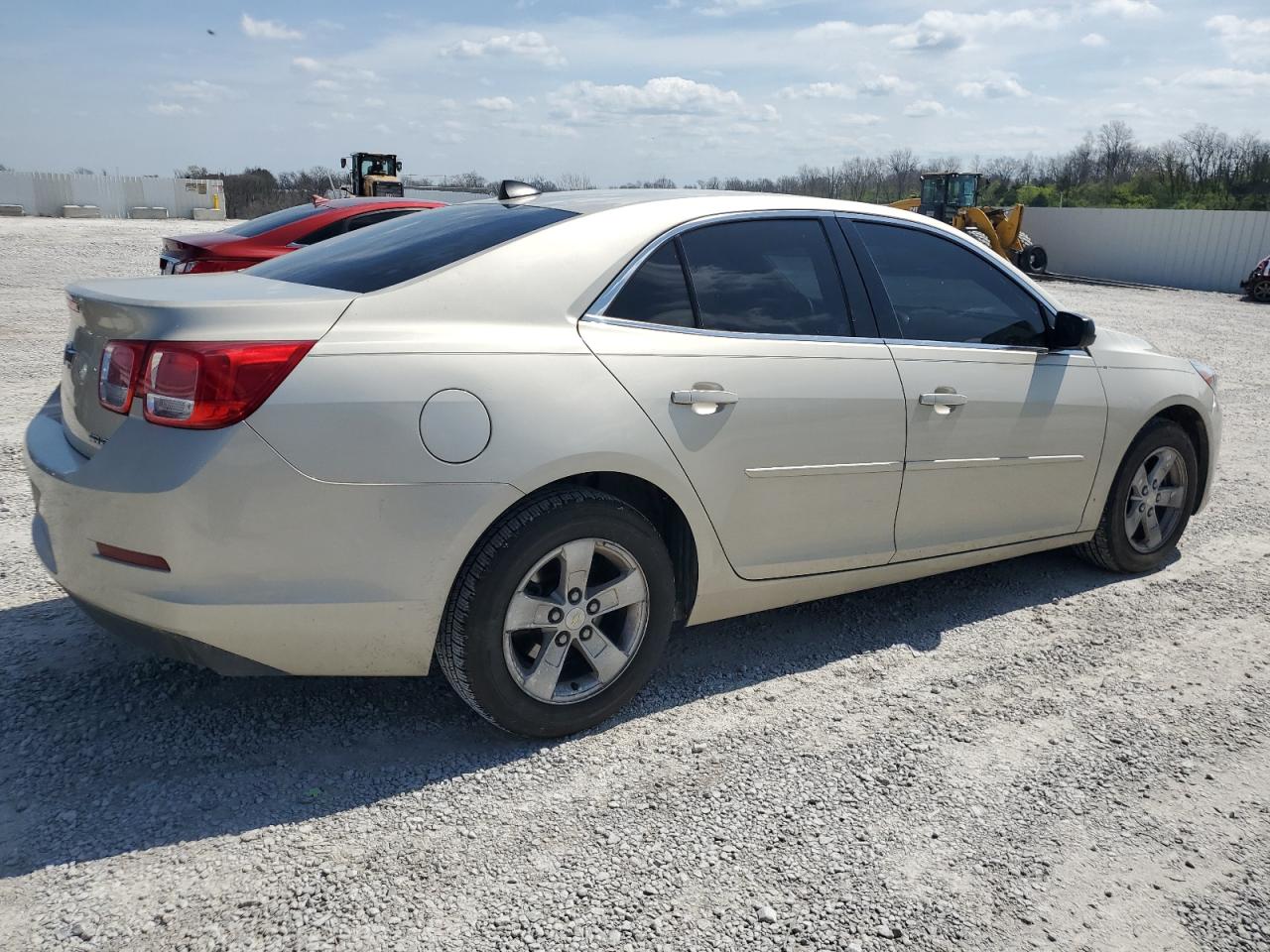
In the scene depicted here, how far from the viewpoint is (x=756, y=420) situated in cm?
335

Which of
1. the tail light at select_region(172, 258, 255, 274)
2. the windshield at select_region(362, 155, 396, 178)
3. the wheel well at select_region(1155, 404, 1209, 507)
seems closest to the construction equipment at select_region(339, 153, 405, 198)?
the windshield at select_region(362, 155, 396, 178)

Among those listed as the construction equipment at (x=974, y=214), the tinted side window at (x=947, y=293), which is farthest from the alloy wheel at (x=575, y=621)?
the construction equipment at (x=974, y=214)

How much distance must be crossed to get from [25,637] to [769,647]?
8.95 feet

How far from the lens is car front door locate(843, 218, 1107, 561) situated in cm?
387

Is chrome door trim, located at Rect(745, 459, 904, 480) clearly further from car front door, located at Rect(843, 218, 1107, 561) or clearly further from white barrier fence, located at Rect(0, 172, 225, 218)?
white barrier fence, located at Rect(0, 172, 225, 218)

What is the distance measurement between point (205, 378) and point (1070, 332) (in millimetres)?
3368

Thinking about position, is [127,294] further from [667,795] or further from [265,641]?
[667,795]

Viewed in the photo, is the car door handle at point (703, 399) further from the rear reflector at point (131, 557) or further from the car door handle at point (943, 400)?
the rear reflector at point (131, 557)

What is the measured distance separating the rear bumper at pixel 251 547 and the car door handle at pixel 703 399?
635 mm

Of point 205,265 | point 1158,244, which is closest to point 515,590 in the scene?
point 205,265

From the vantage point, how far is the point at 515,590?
2955 mm

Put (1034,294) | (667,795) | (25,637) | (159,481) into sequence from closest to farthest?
(159,481)
(667,795)
(25,637)
(1034,294)

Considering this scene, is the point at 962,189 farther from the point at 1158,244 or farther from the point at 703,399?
the point at 703,399

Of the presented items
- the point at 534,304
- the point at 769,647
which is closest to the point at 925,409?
the point at 769,647
